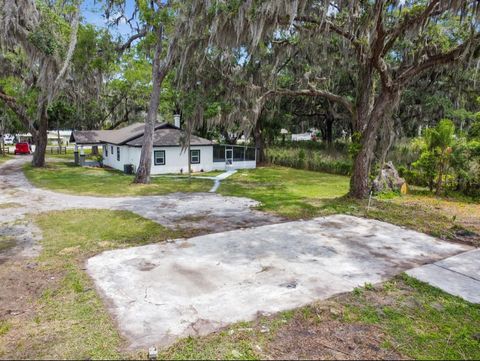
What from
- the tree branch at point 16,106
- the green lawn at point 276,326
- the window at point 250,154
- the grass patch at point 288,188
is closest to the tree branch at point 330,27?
the grass patch at point 288,188

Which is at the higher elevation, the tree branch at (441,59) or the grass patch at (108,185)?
the tree branch at (441,59)

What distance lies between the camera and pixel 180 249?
762cm

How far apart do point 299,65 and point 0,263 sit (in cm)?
1780

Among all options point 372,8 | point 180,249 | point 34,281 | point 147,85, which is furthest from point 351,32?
point 147,85

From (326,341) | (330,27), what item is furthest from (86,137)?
(326,341)

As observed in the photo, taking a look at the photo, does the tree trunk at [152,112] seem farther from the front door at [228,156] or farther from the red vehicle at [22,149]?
the red vehicle at [22,149]

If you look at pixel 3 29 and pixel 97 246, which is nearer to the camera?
pixel 97 246

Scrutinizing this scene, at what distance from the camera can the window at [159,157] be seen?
21734 mm

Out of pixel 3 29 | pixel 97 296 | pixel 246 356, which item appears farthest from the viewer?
pixel 3 29

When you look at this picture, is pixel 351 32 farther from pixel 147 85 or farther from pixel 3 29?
pixel 147 85

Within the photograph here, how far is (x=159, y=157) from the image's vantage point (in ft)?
71.8

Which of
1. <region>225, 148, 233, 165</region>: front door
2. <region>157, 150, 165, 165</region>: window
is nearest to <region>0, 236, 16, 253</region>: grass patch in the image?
<region>157, 150, 165, 165</region>: window

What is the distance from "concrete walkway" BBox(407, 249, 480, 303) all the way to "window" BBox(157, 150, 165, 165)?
58.0 ft

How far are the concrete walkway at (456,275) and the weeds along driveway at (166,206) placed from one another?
4496 mm
